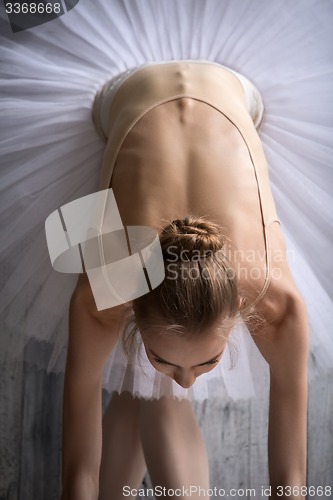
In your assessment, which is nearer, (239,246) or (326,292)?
(239,246)

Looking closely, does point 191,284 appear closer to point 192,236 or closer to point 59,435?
point 192,236

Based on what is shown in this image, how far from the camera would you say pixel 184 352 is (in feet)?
2.88

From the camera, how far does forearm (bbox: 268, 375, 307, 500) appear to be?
0.97m

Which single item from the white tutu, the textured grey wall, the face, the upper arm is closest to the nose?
the face

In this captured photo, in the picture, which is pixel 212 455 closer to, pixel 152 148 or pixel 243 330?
pixel 243 330

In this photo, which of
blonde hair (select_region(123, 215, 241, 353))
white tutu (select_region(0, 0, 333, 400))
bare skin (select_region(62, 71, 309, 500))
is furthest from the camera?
white tutu (select_region(0, 0, 333, 400))

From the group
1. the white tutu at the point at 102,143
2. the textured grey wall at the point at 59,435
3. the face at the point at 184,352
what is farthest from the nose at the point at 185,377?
the textured grey wall at the point at 59,435

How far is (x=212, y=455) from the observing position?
150 centimetres

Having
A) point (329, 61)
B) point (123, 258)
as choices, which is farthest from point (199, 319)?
point (329, 61)

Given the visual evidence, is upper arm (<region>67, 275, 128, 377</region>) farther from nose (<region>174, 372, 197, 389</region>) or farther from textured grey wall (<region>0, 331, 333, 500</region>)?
textured grey wall (<region>0, 331, 333, 500</region>)

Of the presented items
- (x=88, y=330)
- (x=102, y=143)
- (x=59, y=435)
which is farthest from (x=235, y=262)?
(x=59, y=435)

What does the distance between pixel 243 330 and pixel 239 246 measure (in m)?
0.23

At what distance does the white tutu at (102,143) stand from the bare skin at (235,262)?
20 centimetres

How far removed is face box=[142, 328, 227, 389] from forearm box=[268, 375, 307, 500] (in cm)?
13
